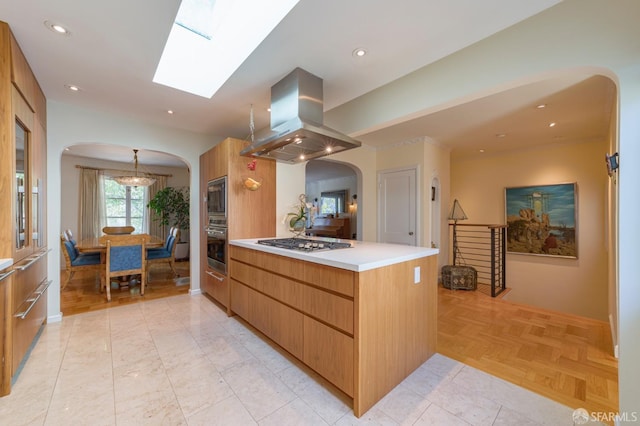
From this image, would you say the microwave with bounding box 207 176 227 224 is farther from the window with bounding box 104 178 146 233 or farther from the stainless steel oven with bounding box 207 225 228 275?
the window with bounding box 104 178 146 233

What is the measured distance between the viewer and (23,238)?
79.8 inches

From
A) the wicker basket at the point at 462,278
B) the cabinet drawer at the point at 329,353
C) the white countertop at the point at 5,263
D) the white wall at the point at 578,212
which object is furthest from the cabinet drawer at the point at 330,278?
the white wall at the point at 578,212

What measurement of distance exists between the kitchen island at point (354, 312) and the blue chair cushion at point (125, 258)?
2.56m

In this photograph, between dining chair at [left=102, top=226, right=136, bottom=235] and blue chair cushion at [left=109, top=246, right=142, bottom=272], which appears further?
dining chair at [left=102, top=226, right=136, bottom=235]

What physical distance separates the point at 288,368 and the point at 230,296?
1286 millimetres

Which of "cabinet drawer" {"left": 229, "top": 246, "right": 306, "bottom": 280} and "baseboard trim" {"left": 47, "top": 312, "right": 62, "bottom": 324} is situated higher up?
"cabinet drawer" {"left": 229, "top": 246, "right": 306, "bottom": 280}

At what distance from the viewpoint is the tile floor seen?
4.97 feet

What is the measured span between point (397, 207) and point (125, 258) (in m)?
4.28

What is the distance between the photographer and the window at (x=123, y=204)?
20.4 feet

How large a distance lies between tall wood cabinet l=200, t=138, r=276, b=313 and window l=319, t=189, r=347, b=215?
16.6 ft

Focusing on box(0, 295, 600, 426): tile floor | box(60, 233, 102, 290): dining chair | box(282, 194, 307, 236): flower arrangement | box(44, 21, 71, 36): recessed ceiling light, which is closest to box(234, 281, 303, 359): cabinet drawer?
box(0, 295, 600, 426): tile floor

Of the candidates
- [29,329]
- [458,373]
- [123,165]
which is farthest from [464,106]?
[123,165]

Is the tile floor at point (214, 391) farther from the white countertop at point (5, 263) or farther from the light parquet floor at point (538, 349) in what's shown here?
the white countertop at point (5, 263)

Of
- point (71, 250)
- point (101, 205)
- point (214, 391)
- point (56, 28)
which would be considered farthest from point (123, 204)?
point (214, 391)
